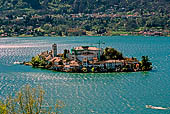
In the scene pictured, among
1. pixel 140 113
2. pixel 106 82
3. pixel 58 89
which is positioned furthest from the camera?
pixel 106 82

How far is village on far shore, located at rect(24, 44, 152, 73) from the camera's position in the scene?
6315cm

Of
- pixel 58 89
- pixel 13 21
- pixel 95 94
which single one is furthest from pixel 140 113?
pixel 13 21

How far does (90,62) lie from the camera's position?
65875mm

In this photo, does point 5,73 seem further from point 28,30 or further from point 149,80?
point 28,30

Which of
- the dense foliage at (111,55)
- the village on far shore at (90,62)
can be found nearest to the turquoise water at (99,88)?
the village on far shore at (90,62)

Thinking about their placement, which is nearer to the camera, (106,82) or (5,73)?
(106,82)

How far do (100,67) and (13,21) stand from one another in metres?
129

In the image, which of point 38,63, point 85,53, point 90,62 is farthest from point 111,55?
point 38,63

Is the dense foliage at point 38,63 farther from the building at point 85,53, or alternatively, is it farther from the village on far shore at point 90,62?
the building at point 85,53

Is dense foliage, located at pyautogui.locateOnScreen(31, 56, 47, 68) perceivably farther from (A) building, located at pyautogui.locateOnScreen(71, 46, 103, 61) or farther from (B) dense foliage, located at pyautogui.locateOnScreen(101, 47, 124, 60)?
(B) dense foliage, located at pyautogui.locateOnScreen(101, 47, 124, 60)

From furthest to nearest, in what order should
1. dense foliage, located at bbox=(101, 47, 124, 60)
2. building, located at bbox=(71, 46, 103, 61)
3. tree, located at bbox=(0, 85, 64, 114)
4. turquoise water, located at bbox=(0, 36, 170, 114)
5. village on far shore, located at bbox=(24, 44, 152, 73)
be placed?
building, located at bbox=(71, 46, 103, 61)
dense foliage, located at bbox=(101, 47, 124, 60)
village on far shore, located at bbox=(24, 44, 152, 73)
turquoise water, located at bbox=(0, 36, 170, 114)
tree, located at bbox=(0, 85, 64, 114)

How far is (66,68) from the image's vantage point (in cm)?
6462

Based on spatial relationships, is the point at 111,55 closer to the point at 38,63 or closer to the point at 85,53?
the point at 85,53

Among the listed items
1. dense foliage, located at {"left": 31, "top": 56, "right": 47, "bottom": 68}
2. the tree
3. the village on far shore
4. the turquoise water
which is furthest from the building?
the tree
